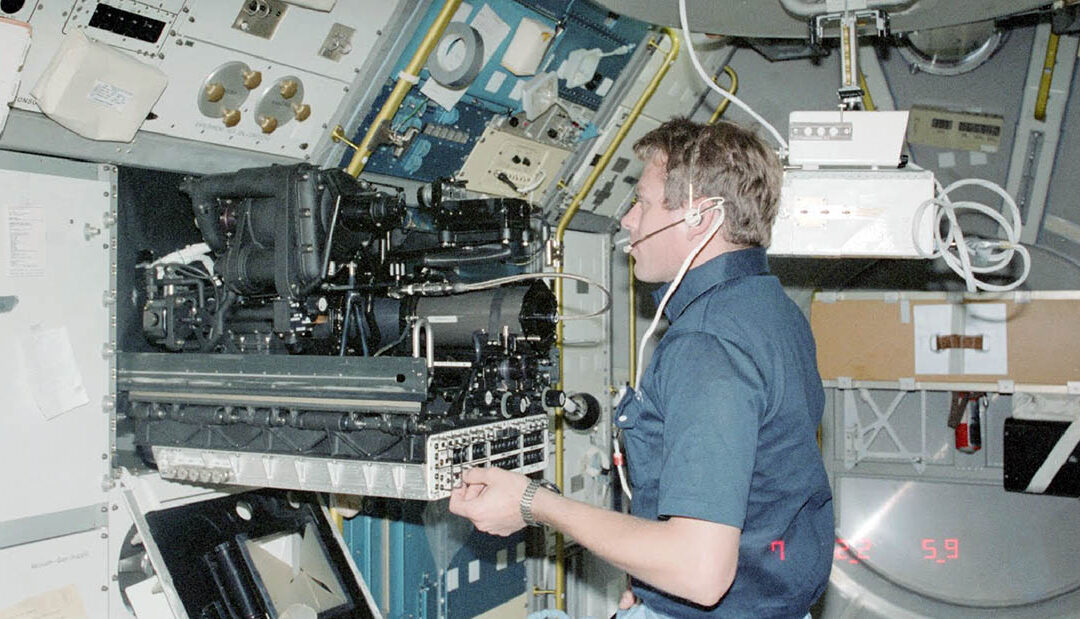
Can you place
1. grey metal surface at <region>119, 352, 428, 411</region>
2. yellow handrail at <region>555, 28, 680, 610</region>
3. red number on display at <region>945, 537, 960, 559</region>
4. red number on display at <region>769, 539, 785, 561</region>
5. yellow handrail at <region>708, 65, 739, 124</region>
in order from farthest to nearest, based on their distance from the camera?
red number on display at <region>945, 537, 960, 559</region> < yellow handrail at <region>708, 65, 739, 124</region> < yellow handrail at <region>555, 28, 680, 610</region> < grey metal surface at <region>119, 352, 428, 411</region> < red number on display at <region>769, 539, 785, 561</region>

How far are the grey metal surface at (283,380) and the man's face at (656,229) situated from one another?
0.64m

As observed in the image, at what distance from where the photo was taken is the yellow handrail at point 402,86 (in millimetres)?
3486

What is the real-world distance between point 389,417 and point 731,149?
3.60ft

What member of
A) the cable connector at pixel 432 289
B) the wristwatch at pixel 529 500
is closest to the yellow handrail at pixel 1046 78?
the cable connector at pixel 432 289

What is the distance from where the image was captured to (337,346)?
8.80 ft

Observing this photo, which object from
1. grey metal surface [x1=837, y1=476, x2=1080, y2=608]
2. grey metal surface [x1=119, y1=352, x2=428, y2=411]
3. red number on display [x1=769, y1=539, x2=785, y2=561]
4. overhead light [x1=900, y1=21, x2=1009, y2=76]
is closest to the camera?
red number on display [x1=769, y1=539, x2=785, y2=561]

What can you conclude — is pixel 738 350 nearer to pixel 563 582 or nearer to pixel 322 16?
pixel 322 16

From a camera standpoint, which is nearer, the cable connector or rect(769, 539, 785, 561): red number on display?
rect(769, 539, 785, 561): red number on display

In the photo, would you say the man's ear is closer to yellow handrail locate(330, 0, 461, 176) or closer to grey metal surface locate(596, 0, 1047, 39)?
grey metal surface locate(596, 0, 1047, 39)

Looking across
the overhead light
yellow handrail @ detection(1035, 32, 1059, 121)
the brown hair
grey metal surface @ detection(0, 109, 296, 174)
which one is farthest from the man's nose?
yellow handrail @ detection(1035, 32, 1059, 121)

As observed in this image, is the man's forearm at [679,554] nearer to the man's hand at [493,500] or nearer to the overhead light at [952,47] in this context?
the man's hand at [493,500]

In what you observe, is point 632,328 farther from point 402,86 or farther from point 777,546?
point 777,546

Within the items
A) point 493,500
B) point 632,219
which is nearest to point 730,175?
point 632,219

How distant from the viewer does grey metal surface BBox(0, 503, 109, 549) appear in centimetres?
269
